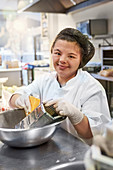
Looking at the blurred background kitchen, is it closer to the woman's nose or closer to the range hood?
the range hood

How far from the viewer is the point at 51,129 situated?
3.01 feet

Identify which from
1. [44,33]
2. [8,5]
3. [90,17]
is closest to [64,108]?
[90,17]

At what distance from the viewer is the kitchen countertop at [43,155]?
0.80 m

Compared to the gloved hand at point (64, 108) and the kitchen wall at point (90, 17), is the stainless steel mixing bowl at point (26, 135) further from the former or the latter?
the kitchen wall at point (90, 17)

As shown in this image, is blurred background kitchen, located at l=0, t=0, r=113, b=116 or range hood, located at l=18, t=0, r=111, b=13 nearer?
range hood, located at l=18, t=0, r=111, b=13

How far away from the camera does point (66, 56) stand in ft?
4.32

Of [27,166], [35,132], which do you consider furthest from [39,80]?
[27,166]

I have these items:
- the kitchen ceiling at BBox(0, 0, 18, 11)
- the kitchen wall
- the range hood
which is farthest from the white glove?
the kitchen ceiling at BBox(0, 0, 18, 11)

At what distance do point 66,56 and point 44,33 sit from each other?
4460 millimetres

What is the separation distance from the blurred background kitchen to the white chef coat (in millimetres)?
460

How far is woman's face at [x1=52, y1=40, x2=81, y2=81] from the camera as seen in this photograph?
4.29 feet

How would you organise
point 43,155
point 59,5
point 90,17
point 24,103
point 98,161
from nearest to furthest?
1. point 98,161
2. point 43,155
3. point 24,103
4. point 59,5
5. point 90,17

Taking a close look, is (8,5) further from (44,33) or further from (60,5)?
(60,5)

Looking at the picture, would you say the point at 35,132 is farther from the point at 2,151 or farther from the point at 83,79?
the point at 83,79
